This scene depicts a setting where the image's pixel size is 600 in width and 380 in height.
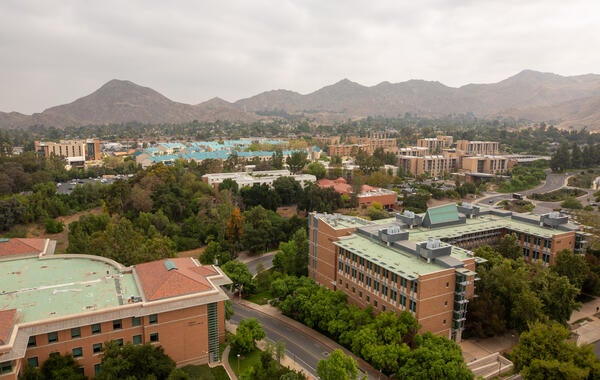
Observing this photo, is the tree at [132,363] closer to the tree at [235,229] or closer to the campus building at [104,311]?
the campus building at [104,311]

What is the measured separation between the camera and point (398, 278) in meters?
32.2

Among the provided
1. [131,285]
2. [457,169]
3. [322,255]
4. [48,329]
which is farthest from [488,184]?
[48,329]

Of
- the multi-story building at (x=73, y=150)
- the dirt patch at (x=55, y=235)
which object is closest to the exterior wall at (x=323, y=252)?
the dirt patch at (x=55, y=235)

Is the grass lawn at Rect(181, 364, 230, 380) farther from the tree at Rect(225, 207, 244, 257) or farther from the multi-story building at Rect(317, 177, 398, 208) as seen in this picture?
the multi-story building at Rect(317, 177, 398, 208)

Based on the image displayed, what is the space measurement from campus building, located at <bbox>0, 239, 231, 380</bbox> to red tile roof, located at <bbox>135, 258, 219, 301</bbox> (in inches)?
2.6

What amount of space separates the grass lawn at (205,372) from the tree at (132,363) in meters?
2.08

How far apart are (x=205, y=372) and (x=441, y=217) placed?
2910 cm

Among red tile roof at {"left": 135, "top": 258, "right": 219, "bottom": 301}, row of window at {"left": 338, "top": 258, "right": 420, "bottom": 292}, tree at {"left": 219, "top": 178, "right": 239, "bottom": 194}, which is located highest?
tree at {"left": 219, "top": 178, "right": 239, "bottom": 194}

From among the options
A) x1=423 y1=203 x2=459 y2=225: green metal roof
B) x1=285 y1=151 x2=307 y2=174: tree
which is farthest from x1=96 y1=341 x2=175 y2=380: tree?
x1=285 y1=151 x2=307 y2=174: tree

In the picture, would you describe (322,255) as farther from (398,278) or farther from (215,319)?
(215,319)

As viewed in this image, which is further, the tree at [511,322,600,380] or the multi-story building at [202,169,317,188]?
the multi-story building at [202,169,317,188]

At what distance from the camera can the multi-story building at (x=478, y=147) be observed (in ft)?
430

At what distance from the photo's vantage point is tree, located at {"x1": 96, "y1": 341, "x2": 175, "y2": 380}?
2386 centimetres

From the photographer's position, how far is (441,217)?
1788 inches
